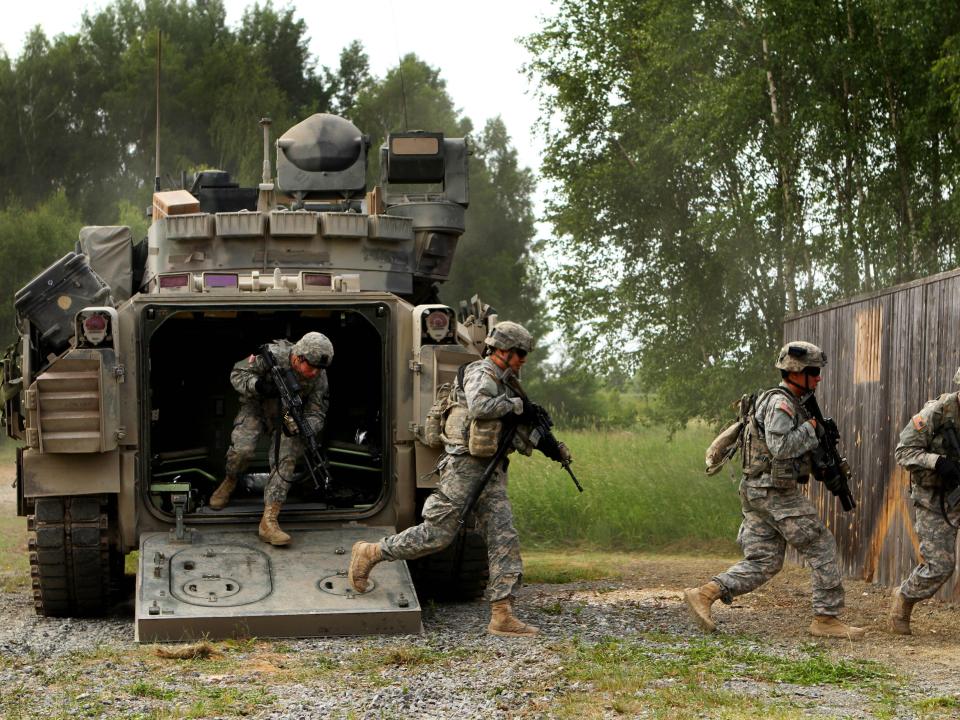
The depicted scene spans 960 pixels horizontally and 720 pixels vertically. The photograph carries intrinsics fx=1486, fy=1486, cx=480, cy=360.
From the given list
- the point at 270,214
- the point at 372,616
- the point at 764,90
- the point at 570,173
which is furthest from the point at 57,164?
the point at 372,616

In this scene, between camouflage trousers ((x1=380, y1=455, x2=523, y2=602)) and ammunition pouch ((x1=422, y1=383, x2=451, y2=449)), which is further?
ammunition pouch ((x1=422, y1=383, x2=451, y2=449))

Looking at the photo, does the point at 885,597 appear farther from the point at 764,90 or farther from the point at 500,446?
the point at 764,90

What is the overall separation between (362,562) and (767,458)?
2417 millimetres

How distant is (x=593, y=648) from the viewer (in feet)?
25.9

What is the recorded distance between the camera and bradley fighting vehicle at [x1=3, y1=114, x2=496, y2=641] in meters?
8.80

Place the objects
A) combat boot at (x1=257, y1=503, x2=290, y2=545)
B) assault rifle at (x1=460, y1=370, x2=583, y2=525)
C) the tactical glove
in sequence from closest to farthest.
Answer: the tactical glove
assault rifle at (x1=460, y1=370, x2=583, y2=525)
combat boot at (x1=257, y1=503, x2=290, y2=545)

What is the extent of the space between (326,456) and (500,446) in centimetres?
232

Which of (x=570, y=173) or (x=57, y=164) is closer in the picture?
(x=570, y=173)

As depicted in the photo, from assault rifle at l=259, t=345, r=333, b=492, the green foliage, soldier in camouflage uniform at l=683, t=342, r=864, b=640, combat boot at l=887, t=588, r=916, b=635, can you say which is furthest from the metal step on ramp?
the green foliage

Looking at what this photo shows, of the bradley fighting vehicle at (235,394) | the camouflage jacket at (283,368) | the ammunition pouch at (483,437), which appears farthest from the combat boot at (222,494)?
the ammunition pouch at (483,437)

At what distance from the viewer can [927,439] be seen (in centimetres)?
838

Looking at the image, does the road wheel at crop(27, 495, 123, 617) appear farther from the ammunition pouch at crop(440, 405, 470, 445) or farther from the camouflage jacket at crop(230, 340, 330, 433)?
the ammunition pouch at crop(440, 405, 470, 445)

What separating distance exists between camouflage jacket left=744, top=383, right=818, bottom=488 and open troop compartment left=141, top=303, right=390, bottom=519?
10.2 ft

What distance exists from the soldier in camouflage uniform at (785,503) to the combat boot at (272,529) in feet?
8.40
